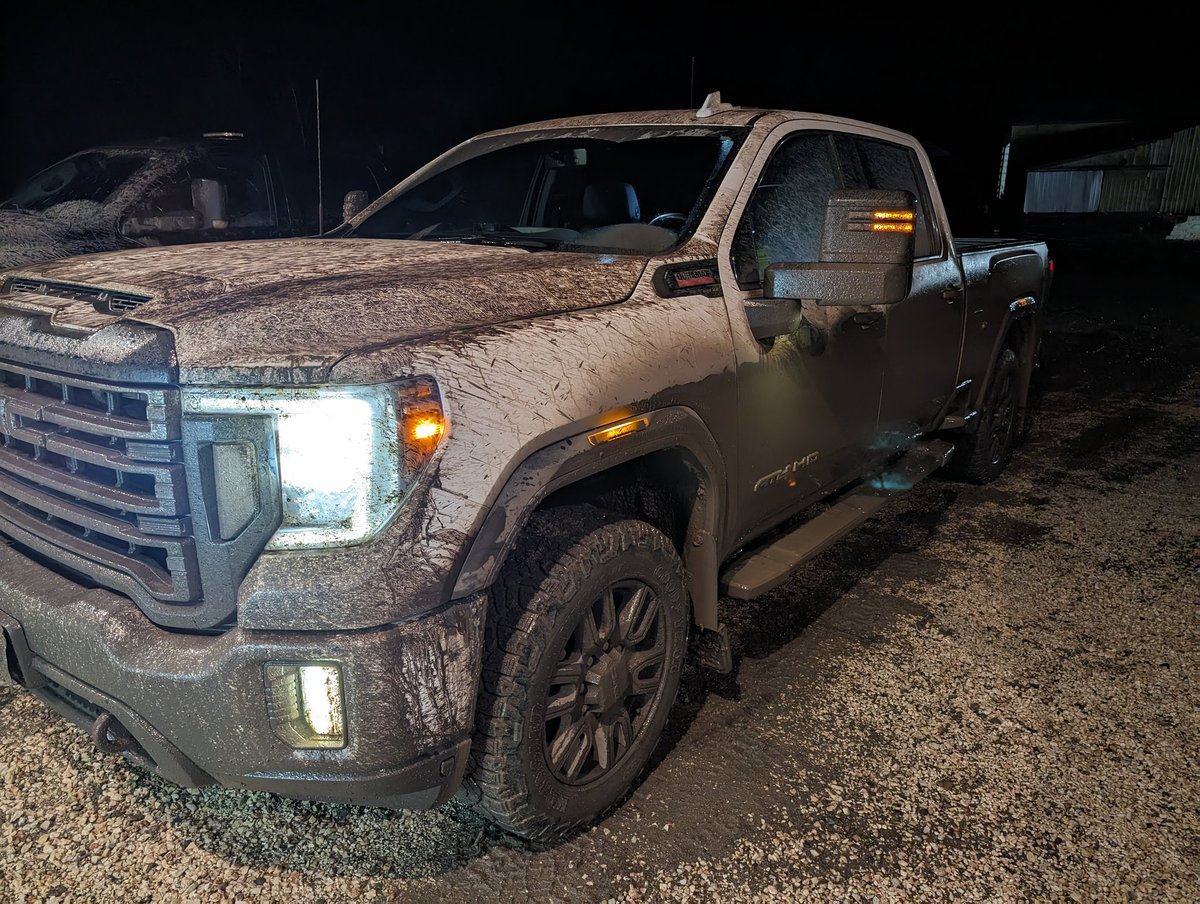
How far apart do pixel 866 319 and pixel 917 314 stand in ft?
1.95

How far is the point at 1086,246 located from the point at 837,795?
2400 cm

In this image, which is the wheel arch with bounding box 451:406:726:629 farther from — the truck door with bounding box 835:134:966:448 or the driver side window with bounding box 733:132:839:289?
the truck door with bounding box 835:134:966:448

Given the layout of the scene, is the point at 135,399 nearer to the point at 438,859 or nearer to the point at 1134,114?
the point at 438,859

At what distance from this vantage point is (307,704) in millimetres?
1827

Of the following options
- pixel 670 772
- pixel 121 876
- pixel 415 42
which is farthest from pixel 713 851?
pixel 415 42

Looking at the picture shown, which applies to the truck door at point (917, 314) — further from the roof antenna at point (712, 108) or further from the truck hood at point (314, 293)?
the truck hood at point (314, 293)

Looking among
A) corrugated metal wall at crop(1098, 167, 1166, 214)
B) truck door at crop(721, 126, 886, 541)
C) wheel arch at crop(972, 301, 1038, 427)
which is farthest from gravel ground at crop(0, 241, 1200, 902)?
corrugated metal wall at crop(1098, 167, 1166, 214)

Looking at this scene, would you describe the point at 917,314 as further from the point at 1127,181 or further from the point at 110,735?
the point at 1127,181

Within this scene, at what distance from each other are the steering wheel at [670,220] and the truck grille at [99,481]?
1.69 m

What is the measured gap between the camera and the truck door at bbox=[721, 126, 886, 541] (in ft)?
9.10

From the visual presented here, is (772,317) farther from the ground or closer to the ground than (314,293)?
closer to the ground

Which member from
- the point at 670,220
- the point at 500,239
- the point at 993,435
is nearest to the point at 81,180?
the point at 500,239

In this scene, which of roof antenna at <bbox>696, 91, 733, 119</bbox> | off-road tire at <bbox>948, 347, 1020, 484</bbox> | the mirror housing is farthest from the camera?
off-road tire at <bbox>948, 347, 1020, 484</bbox>

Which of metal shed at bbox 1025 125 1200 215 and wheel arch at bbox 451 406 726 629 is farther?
metal shed at bbox 1025 125 1200 215
